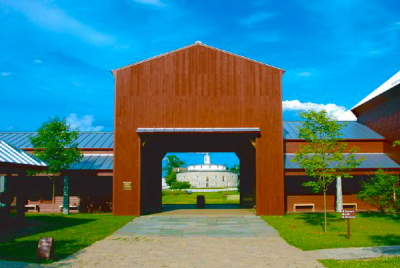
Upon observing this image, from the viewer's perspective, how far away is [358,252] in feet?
47.2

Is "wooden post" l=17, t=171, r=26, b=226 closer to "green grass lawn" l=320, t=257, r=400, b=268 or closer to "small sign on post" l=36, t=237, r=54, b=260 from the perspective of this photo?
"small sign on post" l=36, t=237, r=54, b=260

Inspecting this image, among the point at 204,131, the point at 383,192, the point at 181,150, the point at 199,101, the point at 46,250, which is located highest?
the point at 199,101

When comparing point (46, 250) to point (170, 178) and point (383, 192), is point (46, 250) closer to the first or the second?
point (383, 192)

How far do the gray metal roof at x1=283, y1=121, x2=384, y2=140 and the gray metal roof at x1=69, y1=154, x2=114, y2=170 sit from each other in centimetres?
1367

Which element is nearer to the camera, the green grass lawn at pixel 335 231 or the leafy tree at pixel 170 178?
the green grass lawn at pixel 335 231

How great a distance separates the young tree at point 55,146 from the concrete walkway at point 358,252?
19595 mm

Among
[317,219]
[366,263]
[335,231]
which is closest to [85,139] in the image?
[317,219]

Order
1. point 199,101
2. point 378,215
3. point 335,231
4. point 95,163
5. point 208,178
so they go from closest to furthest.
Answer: point 335,231 < point 378,215 < point 199,101 < point 95,163 < point 208,178

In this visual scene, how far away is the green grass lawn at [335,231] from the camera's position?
16344 mm

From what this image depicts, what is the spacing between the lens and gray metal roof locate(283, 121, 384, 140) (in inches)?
1252

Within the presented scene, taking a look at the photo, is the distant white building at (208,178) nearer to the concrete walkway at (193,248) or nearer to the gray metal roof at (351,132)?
the gray metal roof at (351,132)

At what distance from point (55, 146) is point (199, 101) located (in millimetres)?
10517

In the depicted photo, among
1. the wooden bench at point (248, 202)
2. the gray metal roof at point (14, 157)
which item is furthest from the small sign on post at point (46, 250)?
the wooden bench at point (248, 202)

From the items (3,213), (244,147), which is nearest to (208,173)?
(244,147)
